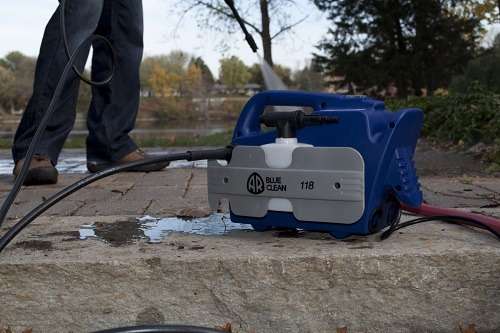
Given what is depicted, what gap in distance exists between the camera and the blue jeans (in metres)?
2.91

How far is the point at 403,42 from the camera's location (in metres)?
23.4

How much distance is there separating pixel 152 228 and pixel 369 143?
799 mm

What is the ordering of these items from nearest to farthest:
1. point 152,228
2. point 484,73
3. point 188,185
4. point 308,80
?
point 152,228 < point 188,185 < point 484,73 < point 308,80

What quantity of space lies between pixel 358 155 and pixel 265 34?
12.9 m

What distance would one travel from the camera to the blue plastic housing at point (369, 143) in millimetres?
1592

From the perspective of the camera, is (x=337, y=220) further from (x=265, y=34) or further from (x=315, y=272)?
(x=265, y=34)

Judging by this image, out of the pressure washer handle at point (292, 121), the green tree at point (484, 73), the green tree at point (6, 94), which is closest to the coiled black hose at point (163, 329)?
the pressure washer handle at point (292, 121)

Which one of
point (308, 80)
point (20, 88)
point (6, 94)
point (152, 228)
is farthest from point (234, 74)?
point (152, 228)

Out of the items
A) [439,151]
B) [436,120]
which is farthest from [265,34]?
[439,151]

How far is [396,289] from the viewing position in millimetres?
1579

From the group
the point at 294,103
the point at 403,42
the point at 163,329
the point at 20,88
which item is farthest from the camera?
the point at 20,88

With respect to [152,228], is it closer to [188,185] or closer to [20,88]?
[188,185]

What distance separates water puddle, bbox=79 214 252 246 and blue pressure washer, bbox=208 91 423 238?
0.19 metres

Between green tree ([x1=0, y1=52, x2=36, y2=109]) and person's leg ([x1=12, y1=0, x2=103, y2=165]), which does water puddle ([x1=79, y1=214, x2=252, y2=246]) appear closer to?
person's leg ([x1=12, y1=0, x2=103, y2=165])
